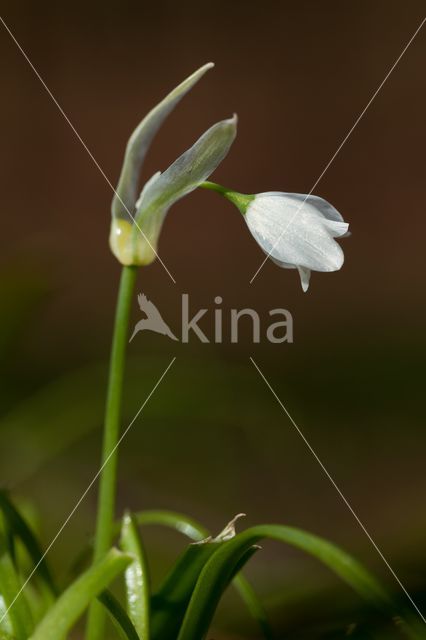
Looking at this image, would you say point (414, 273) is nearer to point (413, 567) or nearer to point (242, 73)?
point (242, 73)

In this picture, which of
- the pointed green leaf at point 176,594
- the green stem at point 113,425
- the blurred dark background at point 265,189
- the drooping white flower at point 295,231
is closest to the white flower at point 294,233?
the drooping white flower at point 295,231

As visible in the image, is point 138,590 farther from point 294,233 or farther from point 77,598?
point 294,233

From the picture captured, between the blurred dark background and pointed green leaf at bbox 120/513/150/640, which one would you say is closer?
pointed green leaf at bbox 120/513/150/640

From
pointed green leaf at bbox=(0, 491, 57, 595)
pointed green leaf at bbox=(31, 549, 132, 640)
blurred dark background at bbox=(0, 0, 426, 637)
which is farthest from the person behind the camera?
blurred dark background at bbox=(0, 0, 426, 637)

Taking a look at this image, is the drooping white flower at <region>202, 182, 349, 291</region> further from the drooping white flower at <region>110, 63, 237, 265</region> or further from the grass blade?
the grass blade

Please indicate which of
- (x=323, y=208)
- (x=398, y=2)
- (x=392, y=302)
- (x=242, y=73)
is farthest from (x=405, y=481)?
(x=323, y=208)
